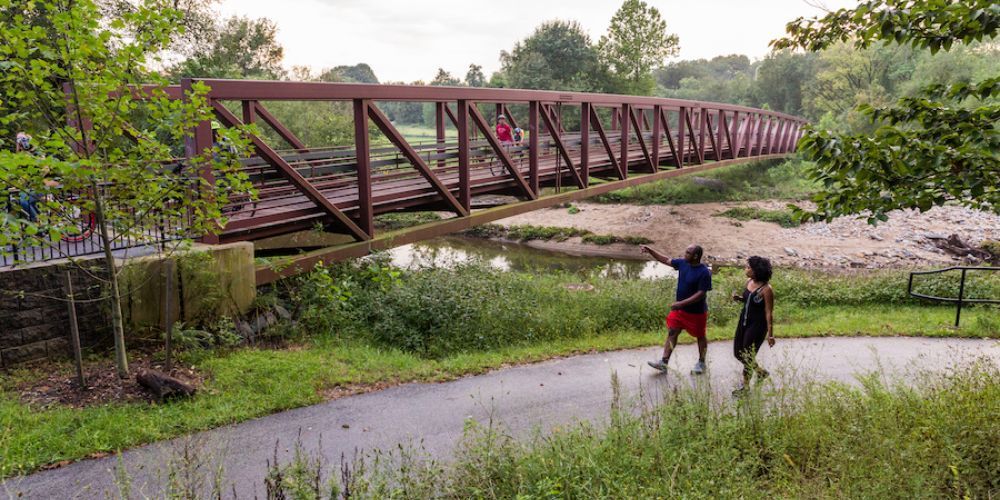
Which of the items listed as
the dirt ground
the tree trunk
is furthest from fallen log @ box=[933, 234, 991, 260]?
the tree trunk

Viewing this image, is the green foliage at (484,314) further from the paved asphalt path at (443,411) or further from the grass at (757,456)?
the grass at (757,456)

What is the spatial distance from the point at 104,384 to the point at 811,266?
905 inches

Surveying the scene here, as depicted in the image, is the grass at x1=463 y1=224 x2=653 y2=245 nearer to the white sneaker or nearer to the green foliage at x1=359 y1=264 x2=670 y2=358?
the green foliage at x1=359 y1=264 x2=670 y2=358

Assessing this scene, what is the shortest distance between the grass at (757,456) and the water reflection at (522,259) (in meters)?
16.0

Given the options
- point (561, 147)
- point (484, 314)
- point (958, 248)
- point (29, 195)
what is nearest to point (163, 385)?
point (29, 195)

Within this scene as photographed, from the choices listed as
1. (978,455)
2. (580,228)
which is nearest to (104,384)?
(978,455)

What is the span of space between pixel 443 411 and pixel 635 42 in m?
47.0

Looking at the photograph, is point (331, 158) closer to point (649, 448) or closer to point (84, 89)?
point (84, 89)

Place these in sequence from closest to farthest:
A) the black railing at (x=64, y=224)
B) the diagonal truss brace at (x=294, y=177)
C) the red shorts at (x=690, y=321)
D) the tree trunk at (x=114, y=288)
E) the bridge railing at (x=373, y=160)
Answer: the black railing at (x=64, y=224) < the tree trunk at (x=114, y=288) < the red shorts at (x=690, y=321) < the diagonal truss brace at (x=294, y=177) < the bridge railing at (x=373, y=160)

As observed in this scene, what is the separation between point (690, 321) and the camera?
7453 mm

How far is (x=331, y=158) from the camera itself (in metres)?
11.0

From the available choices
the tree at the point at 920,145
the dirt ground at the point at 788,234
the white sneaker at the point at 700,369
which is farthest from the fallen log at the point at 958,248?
the tree at the point at 920,145

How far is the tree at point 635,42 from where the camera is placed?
48719mm

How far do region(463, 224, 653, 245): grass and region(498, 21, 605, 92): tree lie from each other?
54.5 ft
